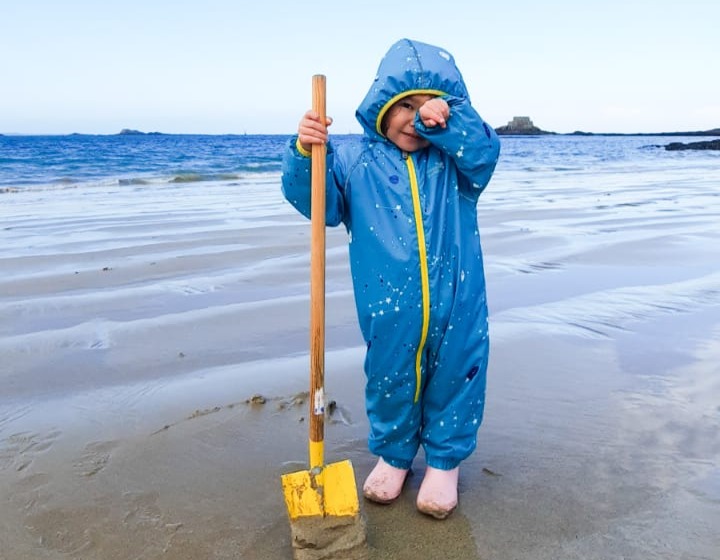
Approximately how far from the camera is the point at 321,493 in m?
2.20

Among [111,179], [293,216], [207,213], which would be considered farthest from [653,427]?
[111,179]

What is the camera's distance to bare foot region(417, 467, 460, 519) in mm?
2371

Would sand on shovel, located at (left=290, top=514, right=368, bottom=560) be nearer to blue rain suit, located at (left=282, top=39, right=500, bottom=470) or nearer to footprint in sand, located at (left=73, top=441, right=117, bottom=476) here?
blue rain suit, located at (left=282, top=39, right=500, bottom=470)

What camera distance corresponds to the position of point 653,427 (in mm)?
3027

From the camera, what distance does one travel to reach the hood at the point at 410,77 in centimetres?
232

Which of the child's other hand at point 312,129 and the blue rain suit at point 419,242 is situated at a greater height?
the child's other hand at point 312,129

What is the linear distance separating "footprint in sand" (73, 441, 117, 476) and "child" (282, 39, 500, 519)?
974 millimetres

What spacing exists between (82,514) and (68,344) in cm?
193

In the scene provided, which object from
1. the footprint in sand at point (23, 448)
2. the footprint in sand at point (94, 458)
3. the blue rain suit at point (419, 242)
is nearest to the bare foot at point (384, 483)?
the blue rain suit at point (419, 242)

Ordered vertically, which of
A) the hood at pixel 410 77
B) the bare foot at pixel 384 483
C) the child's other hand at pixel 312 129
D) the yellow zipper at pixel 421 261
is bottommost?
the bare foot at pixel 384 483

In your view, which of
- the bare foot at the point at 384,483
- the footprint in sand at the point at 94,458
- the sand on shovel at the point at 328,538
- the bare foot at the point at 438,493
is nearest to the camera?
the sand on shovel at the point at 328,538

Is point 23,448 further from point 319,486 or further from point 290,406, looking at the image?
point 319,486

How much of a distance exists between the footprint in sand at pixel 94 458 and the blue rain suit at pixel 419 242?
1.03 metres

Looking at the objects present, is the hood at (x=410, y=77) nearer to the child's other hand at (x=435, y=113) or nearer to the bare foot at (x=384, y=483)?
the child's other hand at (x=435, y=113)
